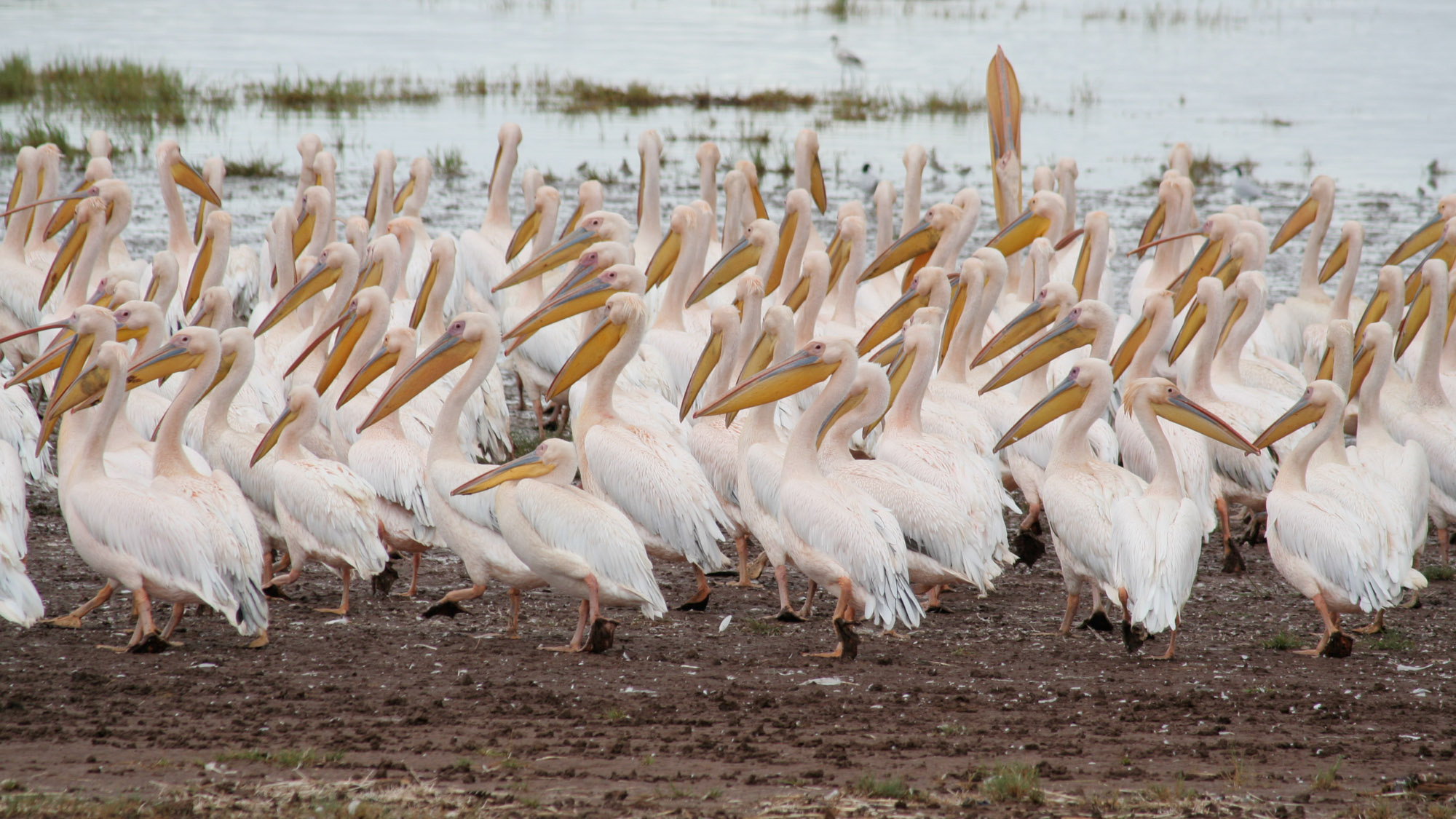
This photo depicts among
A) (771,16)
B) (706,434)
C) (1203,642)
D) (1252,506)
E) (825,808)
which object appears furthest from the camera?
(771,16)

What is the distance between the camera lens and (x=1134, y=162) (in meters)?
18.9

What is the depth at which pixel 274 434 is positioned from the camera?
246 inches

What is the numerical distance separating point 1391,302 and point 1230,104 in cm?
1827

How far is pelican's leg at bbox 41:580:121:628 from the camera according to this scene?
223 inches

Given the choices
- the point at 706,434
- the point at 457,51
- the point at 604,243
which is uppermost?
the point at 457,51

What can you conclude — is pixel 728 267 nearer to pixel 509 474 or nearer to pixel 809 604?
pixel 809 604

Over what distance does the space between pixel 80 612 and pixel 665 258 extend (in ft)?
14.6

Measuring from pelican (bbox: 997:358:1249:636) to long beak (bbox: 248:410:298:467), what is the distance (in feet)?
9.69

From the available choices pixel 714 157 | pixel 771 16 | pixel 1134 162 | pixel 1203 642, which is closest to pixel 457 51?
pixel 771 16

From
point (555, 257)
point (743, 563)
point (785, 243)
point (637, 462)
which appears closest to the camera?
point (637, 462)

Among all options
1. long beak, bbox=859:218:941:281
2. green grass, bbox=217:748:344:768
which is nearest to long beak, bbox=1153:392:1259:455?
long beak, bbox=859:218:941:281

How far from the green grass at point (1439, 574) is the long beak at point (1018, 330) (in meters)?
2.09

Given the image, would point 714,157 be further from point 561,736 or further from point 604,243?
point 561,736

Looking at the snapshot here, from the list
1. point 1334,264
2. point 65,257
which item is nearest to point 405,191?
point 65,257
